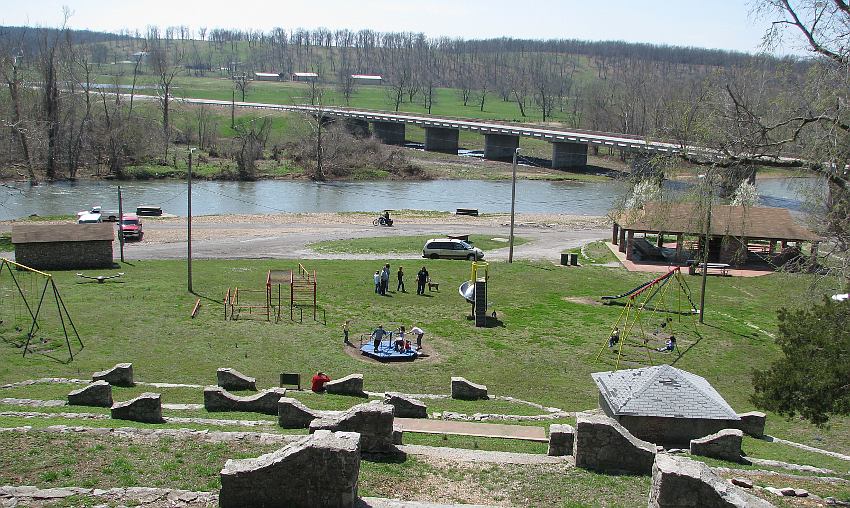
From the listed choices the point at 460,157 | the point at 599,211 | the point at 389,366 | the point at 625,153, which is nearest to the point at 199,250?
the point at 389,366

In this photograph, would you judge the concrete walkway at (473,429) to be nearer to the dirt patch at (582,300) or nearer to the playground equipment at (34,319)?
the playground equipment at (34,319)

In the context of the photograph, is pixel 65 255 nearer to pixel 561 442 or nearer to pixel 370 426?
pixel 370 426

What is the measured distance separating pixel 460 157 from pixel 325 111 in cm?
2491

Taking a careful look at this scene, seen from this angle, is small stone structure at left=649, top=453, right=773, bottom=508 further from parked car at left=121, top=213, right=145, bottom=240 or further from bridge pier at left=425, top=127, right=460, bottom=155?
bridge pier at left=425, top=127, right=460, bottom=155

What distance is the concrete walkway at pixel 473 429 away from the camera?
18688 mm

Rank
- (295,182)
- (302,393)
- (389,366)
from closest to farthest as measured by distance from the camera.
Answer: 1. (302,393)
2. (389,366)
3. (295,182)

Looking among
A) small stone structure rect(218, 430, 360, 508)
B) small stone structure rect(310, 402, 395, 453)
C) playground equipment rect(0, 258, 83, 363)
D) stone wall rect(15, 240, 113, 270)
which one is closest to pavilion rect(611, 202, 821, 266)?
stone wall rect(15, 240, 113, 270)

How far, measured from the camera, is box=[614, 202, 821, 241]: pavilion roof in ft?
155

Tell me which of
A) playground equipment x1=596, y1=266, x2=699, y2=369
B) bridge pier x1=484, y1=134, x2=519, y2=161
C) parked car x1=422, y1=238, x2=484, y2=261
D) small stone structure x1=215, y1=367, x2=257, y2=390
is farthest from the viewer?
bridge pier x1=484, y1=134, x2=519, y2=161

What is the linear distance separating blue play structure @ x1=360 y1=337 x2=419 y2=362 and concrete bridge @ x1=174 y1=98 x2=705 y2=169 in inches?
2794

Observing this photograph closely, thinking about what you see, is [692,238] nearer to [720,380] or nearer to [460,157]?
[720,380]

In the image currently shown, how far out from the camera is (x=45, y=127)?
8462cm

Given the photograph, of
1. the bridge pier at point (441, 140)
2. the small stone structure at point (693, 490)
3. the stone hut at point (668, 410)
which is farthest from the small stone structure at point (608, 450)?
the bridge pier at point (441, 140)

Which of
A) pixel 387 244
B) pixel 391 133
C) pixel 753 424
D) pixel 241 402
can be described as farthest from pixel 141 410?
pixel 391 133
